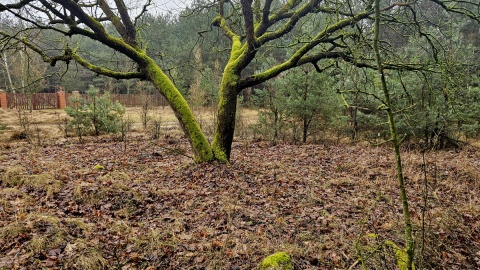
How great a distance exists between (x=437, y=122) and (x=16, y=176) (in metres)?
11.2

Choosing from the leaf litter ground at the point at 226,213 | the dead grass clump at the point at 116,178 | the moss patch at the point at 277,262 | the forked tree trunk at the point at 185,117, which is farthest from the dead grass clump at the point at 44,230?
the forked tree trunk at the point at 185,117

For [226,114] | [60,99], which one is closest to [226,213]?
[226,114]

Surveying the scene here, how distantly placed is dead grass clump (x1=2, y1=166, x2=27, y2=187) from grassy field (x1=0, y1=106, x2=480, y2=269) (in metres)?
0.02

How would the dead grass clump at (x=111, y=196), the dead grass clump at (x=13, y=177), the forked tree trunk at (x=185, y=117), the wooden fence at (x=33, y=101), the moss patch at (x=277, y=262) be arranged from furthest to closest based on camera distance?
the wooden fence at (x=33, y=101)
the forked tree trunk at (x=185, y=117)
the dead grass clump at (x=13, y=177)
the dead grass clump at (x=111, y=196)
the moss patch at (x=277, y=262)

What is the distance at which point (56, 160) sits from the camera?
7480mm

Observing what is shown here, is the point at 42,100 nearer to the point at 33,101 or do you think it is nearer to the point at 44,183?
the point at 33,101

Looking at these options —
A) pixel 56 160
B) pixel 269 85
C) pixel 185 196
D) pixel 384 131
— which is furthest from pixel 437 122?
pixel 56 160

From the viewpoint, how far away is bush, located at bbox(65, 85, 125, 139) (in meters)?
11.5

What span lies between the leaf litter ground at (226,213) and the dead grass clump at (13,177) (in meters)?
0.02

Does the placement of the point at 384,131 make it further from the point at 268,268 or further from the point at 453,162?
the point at 268,268

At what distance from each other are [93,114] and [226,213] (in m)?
9.34

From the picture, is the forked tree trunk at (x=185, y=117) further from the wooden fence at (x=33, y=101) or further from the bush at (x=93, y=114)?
the wooden fence at (x=33, y=101)

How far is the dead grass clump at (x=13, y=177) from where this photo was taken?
5.45m

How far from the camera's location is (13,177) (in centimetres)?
555
